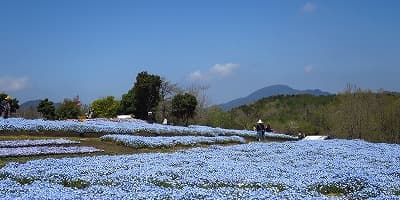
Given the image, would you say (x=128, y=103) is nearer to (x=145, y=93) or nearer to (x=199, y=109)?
(x=145, y=93)

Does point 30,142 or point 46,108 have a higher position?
point 46,108

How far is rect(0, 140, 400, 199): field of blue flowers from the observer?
12.3 metres

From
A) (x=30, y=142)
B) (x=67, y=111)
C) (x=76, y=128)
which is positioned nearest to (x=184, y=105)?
(x=67, y=111)

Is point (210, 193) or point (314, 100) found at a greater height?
point (314, 100)

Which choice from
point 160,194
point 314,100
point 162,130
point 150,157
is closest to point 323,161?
point 150,157

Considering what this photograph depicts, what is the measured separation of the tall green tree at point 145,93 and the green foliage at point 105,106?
887cm

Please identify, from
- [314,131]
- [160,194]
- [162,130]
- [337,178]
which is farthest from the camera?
[314,131]

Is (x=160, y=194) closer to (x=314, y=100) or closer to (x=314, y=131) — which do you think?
(x=314, y=131)

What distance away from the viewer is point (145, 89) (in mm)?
50812

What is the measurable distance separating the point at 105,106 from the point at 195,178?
Result: 48.6 meters

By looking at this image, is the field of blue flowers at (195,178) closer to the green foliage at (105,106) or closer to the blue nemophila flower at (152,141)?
the blue nemophila flower at (152,141)

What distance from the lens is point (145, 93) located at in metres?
51.3

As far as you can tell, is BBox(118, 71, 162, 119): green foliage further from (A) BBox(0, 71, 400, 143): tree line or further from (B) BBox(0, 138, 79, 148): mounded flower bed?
(B) BBox(0, 138, 79, 148): mounded flower bed

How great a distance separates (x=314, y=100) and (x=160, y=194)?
121 m
